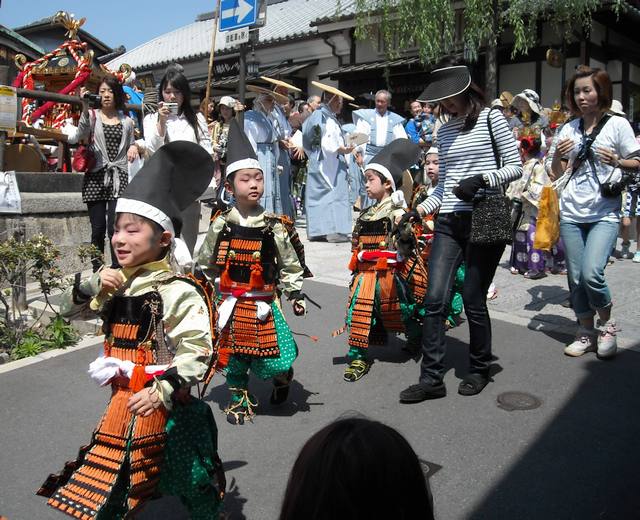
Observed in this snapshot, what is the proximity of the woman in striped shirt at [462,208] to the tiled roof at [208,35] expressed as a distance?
14993 mm

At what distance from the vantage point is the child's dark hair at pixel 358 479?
1.31 meters

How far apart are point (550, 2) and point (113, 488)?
1294 cm

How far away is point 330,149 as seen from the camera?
10695mm

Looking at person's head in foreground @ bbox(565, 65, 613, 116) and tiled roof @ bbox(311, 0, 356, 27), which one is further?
tiled roof @ bbox(311, 0, 356, 27)

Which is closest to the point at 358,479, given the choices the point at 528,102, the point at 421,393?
the point at 421,393

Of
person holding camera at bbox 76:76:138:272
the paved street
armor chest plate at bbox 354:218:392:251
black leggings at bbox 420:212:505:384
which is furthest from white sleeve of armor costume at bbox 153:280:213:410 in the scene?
person holding camera at bbox 76:76:138:272

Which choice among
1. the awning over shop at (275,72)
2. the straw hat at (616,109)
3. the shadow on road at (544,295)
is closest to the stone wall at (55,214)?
the shadow on road at (544,295)

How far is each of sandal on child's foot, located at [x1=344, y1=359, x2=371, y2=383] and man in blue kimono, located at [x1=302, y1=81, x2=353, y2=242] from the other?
5.88 m

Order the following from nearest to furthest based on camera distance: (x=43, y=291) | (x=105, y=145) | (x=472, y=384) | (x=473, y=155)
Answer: (x=473, y=155) → (x=472, y=384) → (x=43, y=291) → (x=105, y=145)

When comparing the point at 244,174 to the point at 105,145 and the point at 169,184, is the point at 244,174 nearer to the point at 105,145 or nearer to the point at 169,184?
the point at 169,184

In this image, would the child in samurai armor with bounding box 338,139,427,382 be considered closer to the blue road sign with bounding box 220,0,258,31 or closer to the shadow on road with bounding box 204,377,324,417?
the shadow on road with bounding box 204,377,324,417

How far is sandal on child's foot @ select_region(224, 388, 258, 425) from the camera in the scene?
4.08 meters

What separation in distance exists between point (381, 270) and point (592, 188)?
1.58m

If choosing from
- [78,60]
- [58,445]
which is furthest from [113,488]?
[78,60]
